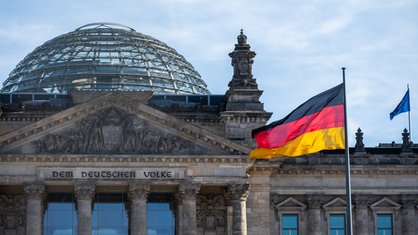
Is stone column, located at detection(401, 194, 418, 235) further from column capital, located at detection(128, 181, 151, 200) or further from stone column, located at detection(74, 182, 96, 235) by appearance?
stone column, located at detection(74, 182, 96, 235)

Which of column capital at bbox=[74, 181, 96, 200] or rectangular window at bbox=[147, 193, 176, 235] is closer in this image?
column capital at bbox=[74, 181, 96, 200]

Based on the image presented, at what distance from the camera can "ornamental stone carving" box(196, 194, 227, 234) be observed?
90188 mm

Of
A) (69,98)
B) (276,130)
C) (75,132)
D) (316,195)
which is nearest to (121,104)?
(75,132)

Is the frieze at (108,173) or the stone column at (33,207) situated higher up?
the frieze at (108,173)

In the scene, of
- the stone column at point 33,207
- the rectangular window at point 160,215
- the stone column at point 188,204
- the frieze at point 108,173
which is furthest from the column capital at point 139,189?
the stone column at point 33,207

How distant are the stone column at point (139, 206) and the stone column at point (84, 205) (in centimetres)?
282

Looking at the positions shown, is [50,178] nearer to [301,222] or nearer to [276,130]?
[301,222]

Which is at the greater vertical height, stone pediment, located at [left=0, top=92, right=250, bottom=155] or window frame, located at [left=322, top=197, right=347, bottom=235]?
stone pediment, located at [left=0, top=92, right=250, bottom=155]

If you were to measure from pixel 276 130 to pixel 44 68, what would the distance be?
45.1m

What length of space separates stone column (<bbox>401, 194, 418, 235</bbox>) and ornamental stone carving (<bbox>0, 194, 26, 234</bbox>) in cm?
2793

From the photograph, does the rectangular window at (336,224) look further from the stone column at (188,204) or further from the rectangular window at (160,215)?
the stone column at (188,204)

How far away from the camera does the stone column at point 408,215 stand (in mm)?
94188

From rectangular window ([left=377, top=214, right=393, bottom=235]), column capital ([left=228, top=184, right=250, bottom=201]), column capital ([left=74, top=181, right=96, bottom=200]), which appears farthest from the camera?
rectangular window ([left=377, top=214, right=393, bottom=235])

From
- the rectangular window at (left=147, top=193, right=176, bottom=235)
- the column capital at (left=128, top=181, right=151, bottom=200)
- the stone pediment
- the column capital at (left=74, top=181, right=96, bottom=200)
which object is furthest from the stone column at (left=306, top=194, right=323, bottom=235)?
the column capital at (left=74, top=181, right=96, bottom=200)
